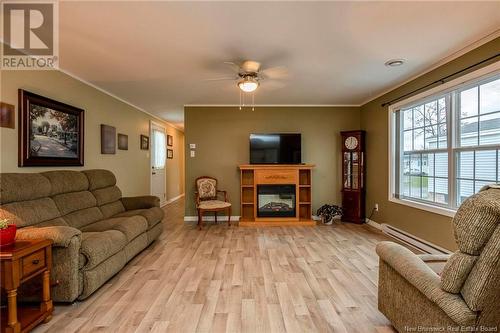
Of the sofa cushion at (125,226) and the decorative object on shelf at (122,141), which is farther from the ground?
the decorative object on shelf at (122,141)

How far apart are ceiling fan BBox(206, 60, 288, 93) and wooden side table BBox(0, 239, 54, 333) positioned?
2525 millimetres

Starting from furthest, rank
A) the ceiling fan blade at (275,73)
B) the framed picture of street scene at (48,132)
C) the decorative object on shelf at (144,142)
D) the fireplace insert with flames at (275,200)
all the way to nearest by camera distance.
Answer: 1. the decorative object on shelf at (144,142)
2. the fireplace insert with flames at (275,200)
3. the ceiling fan blade at (275,73)
4. the framed picture of street scene at (48,132)

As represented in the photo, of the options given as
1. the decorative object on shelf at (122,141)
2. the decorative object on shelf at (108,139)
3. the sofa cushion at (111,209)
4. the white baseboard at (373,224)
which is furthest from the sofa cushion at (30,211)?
the white baseboard at (373,224)

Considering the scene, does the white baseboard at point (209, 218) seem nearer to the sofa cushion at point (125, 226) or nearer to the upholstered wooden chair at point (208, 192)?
the upholstered wooden chair at point (208, 192)

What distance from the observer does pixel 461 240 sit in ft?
4.05

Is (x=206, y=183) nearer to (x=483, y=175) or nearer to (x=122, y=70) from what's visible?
(x=122, y=70)

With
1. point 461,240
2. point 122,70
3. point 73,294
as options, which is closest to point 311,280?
point 461,240

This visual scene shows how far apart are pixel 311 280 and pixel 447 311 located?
1.50 meters

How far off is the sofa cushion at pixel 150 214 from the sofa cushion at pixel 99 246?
0.79m

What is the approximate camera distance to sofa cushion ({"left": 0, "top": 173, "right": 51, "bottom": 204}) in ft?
7.46

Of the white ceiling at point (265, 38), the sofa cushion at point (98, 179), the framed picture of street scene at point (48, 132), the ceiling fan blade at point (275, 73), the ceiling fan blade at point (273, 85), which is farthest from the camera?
the ceiling fan blade at point (273, 85)

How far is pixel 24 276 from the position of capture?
178cm

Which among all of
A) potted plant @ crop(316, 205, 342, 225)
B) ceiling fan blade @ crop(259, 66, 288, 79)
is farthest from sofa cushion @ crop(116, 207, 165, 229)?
potted plant @ crop(316, 205, 342, 225)

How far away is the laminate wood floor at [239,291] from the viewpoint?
6.37 ft
